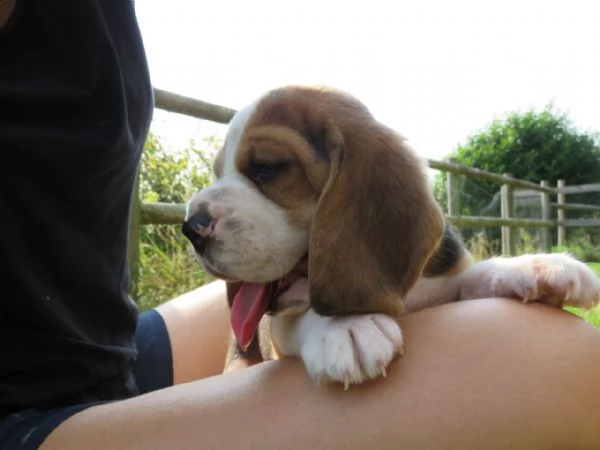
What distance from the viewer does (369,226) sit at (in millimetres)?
1812

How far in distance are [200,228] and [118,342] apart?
0.40 m

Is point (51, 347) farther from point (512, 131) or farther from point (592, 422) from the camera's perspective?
point (512, 131)

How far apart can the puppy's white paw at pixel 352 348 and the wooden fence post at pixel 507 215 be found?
10898 millimetres

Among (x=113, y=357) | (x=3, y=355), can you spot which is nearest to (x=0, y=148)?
(x=3, y=355)

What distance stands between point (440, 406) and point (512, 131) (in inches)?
1000

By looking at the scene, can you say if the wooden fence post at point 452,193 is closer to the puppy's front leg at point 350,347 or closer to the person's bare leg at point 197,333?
the person's bare leg at point 197,333

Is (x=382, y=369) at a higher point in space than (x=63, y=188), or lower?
lower

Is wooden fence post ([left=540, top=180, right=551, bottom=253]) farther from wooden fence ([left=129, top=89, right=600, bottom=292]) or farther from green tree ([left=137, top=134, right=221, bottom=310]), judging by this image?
green tree ([left=137, top=134, right=221, bottom=310])

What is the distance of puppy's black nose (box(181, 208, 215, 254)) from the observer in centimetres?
190

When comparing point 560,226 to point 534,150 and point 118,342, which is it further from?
point 118,342

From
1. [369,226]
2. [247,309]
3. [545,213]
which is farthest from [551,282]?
[545,213]

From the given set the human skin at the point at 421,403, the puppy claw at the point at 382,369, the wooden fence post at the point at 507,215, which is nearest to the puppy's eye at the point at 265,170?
the human skin at the point at 421,403

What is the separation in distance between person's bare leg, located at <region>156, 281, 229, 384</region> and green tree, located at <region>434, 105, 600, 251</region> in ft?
72.0

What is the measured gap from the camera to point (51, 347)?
5.43ft
